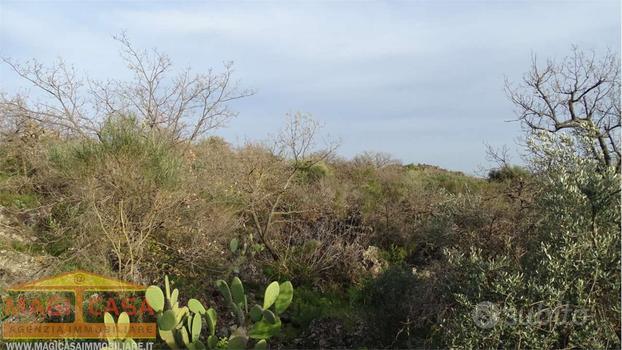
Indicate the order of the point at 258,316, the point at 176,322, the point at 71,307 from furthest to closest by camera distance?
the point at 71,307 < the point at 258,316 < the point at 176,322

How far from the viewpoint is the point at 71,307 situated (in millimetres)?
5758

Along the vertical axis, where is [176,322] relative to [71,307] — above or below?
below

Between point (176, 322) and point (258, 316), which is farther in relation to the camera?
point (258, 316)

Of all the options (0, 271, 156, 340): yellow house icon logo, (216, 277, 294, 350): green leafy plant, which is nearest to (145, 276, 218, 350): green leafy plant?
(216, 277, 294, 350): green leafy plant

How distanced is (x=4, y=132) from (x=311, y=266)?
6.97 meters

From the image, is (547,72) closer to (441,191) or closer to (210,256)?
(441,191)

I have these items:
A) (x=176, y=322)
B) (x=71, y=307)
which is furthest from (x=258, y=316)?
(x=71, y=307)

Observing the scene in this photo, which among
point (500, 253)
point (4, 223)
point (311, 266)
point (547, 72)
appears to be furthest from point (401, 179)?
point (4, 223)

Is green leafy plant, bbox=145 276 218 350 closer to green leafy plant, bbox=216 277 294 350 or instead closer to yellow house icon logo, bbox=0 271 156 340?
Result: green leafy plant, bbox=216 277 294 350

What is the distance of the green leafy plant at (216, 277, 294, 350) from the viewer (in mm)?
4684

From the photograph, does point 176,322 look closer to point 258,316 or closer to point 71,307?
point 258,316

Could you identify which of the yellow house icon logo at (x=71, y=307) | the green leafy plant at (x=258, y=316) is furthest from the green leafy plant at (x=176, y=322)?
the yellow house icon logo at (x=71, y=307)

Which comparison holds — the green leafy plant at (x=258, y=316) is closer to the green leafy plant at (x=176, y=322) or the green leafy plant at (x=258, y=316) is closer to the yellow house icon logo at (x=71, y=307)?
the green leafy plant at (x=176, y=322)

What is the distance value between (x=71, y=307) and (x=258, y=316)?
231cm
